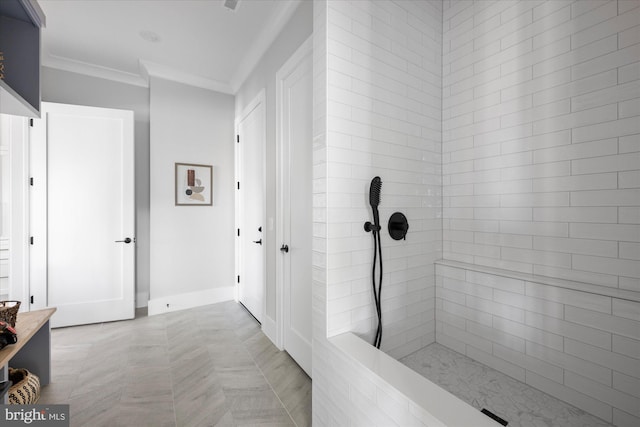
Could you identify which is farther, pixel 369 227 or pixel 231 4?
pixel 231 4

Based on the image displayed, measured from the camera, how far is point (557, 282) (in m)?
1.25

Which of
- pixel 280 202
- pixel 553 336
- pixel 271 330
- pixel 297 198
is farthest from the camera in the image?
pixel 271 330

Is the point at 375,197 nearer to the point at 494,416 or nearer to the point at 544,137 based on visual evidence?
the point at 544,137

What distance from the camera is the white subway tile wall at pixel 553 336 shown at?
41.2 inches

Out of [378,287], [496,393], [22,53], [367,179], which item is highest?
[22,53]

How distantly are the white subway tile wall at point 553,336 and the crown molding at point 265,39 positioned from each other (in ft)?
7.35

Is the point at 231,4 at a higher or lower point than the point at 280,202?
higher

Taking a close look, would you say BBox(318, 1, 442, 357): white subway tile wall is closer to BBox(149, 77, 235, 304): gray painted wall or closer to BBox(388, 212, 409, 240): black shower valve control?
BBox(388, 212, 409, 240): black shower valve control

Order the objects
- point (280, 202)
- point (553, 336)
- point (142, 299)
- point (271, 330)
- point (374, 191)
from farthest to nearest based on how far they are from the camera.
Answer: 1. point (142, 299)
2. point (271, 330)
3. point (280, 202)
4. point (374, 191)
5. point (553, 336)

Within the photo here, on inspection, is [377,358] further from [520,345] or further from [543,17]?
[543,17]

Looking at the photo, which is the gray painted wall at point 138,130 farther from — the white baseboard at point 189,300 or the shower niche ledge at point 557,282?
the shower niche ledge at point 557,282

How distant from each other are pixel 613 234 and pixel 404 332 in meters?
1.03

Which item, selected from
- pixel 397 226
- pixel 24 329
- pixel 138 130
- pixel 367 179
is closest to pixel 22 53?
pixel 24 329

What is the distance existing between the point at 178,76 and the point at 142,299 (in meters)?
2.69
